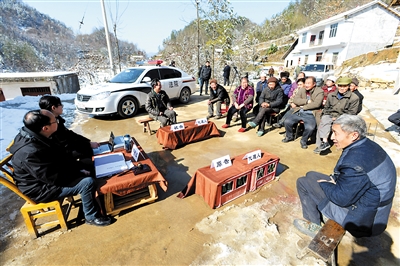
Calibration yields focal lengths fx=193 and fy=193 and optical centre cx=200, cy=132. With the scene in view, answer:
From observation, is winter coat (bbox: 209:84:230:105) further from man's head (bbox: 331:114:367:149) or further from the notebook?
man's head (bbox: 331:114:367:149)

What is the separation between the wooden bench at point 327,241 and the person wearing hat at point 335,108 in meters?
2.66

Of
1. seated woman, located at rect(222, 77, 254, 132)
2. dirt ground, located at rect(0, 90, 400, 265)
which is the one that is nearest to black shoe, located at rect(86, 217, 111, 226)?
dirt ground, located at rect(0, 90, 400, 265)

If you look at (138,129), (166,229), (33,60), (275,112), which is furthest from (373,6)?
(33,60)

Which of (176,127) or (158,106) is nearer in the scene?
(176,127)

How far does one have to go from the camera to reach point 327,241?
1477 millimetres

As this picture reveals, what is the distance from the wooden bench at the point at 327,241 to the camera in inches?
54.0

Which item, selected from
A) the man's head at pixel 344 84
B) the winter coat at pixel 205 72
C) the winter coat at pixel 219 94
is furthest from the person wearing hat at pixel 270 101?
the winter coat at pixel 205 72

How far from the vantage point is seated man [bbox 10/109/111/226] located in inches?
69.5

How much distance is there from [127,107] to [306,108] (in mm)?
4942

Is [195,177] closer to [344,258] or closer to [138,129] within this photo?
[344,258]

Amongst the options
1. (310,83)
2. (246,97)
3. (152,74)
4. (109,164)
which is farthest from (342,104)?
(152,74)

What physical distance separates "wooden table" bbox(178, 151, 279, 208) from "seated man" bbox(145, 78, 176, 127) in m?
2.32

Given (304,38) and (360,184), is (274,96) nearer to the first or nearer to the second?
(360,184)

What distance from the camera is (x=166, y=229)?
216 cm
